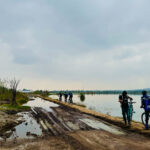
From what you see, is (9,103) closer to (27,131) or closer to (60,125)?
(60,125)

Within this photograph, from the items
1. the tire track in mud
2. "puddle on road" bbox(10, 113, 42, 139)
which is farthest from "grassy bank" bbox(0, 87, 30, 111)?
"puddle on road" bbox(10, 113, 42, 139)

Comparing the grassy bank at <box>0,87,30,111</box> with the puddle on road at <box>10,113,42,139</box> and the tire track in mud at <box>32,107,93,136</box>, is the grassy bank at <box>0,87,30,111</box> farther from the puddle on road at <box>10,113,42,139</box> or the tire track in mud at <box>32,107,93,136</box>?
the puddle on road at <box>10,113,42,139</box>

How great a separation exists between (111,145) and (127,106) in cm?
436

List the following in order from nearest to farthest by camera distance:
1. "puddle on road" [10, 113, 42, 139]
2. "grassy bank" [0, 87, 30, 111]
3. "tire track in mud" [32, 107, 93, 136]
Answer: "puddle on road" [10, 113, 42, 139] → "tire track in mud" [32, 107, 93, 136] → "grassy bank" [0, 87, 30, 111]

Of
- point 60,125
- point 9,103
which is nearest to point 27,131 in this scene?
point 60,125

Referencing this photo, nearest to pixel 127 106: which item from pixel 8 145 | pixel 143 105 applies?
pixel 143 105

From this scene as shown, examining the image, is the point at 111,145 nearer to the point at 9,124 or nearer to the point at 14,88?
the point at 9,124

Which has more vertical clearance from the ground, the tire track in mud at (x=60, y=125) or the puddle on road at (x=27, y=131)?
the tire track in mud at (x=60, y=125)

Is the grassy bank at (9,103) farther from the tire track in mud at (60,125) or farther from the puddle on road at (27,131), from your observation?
the puddle on road at (27,131)

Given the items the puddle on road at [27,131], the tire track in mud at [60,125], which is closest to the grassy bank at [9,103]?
the tire track in mud at [60,125]

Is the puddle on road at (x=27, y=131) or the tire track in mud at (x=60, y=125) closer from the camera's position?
the puddle on road at (x=27, y=131)

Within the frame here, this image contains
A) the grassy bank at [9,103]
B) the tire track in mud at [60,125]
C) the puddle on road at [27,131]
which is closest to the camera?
the puddle on road at [27,131]

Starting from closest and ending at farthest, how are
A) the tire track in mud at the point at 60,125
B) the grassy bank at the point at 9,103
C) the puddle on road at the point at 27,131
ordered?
1. the puddle on road at the point at 27,131
2. the tire track in mud at the point at 60,125
3. the grassy bank at the point at 9,103

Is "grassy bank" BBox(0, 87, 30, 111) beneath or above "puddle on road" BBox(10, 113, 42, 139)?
above
